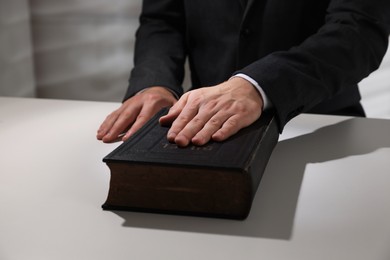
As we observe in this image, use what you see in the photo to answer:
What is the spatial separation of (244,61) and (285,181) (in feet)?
2.09

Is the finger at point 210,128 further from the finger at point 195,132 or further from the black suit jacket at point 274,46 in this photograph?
the black suit jacket at point 274,46

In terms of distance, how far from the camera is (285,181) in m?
0.93

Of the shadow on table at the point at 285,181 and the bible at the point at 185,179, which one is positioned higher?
the bible at the point at 185,179

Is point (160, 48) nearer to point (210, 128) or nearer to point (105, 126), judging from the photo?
point (105, 126)

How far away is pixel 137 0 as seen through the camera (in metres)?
2.14

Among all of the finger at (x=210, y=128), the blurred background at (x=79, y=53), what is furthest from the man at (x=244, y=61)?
the blurred background at (x=79, y=53)

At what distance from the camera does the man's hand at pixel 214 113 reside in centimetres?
91

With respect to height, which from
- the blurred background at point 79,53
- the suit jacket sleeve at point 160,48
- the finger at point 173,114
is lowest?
the blurred background at point 79,53

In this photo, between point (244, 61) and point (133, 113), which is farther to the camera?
point (244, 61)

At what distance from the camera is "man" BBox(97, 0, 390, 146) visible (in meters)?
1.01

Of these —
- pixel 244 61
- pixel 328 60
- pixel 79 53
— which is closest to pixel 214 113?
pixel 328 60

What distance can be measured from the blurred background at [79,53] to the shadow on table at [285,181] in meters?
1.04

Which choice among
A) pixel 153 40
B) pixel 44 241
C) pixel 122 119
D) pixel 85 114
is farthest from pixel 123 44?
pixel 44 241

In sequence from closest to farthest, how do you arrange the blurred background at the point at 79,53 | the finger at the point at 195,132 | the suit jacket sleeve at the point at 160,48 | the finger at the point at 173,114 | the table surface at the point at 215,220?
1. the table surface at the point at 215,220
2. the finger at the point at 195,132
3. the finger at the point at 173,114
4. the suit jacket sleeve at the point at 160,48
5. the blurred background at the point at 79,53
